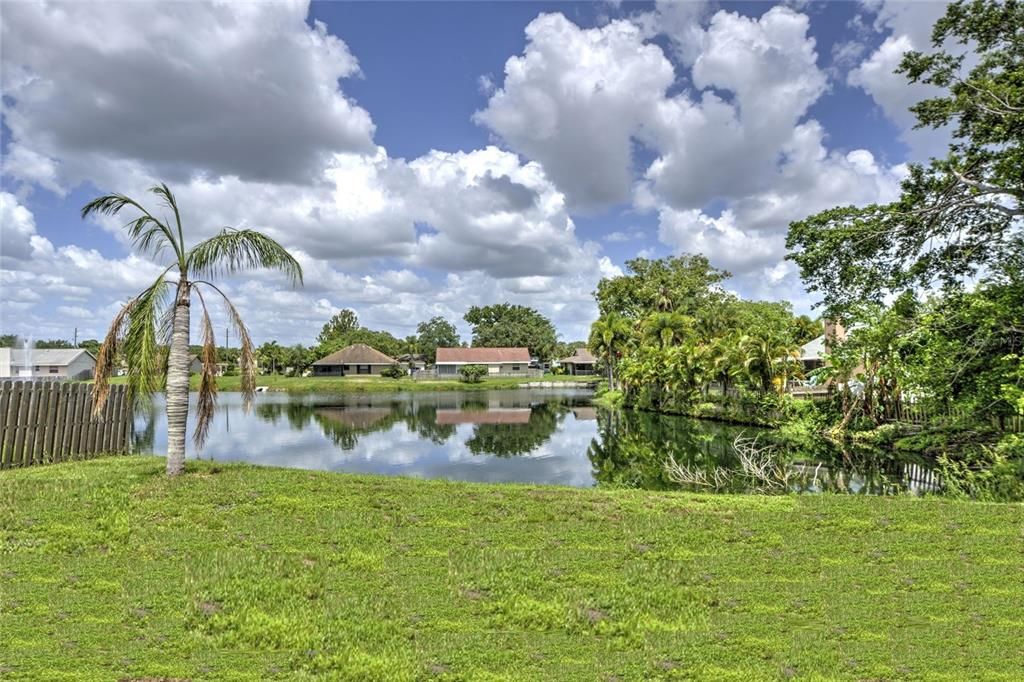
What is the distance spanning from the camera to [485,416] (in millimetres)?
42594

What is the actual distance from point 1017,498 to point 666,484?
7858mm

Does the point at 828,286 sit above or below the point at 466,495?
above

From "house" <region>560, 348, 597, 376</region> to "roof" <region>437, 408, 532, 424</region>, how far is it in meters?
53.2

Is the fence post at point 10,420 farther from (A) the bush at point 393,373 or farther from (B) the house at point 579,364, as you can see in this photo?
(B) the house at point 579,364

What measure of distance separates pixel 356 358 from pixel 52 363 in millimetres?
37593

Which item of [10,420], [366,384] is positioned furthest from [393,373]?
[10,420]

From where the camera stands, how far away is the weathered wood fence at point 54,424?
1210cm

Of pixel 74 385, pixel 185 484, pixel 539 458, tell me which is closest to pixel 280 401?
pixel 539 458

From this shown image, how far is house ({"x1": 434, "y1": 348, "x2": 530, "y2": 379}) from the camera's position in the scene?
9344 centimetres

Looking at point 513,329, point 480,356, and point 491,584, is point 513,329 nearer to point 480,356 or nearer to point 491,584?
point 480,356

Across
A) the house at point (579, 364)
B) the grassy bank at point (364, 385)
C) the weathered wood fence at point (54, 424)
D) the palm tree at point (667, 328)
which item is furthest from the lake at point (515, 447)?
the house at point (579, 364)

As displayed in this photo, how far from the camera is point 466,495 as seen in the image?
9.78 meters

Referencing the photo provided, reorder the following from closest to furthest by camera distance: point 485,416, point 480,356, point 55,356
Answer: point 485,416, point 55,356, point 480,356

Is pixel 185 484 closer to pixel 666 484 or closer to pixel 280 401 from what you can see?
pixel 666 484
